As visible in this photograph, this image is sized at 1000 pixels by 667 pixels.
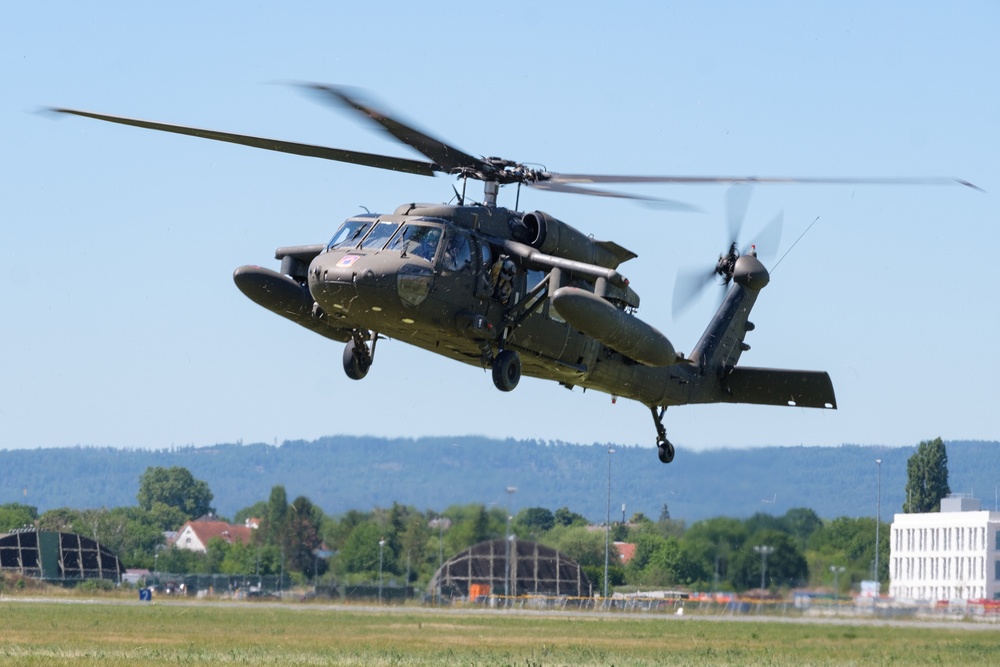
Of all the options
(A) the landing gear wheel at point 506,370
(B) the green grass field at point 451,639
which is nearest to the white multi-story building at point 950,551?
(B) the green grass field at point 451,639

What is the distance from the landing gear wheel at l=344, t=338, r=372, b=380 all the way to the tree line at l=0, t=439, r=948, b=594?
8063 millimetres

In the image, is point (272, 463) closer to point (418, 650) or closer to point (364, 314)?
point (418, 650)

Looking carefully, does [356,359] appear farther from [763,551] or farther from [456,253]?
[763,551]

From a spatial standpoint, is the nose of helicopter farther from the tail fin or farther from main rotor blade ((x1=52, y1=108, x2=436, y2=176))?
the tail fin

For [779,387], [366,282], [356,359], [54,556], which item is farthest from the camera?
[54,556]

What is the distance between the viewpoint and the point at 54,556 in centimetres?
4978

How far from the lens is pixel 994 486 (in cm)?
4372

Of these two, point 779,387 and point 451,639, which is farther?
point 451,639

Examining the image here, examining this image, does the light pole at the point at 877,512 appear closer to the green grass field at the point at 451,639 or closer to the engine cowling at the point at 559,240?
the green grass field at the point at 451,639

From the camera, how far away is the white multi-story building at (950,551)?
3316 centimetres

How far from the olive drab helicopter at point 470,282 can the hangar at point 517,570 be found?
11.8m

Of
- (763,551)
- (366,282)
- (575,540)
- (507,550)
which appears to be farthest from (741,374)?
(575,540)

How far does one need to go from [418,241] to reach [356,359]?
113 inches

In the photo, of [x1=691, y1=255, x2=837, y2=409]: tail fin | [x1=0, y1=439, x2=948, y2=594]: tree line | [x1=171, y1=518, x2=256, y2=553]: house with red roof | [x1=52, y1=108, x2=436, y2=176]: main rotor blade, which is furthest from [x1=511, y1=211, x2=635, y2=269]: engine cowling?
[x1=171, y1=518, x2=256, y2=553]: house with red roof
